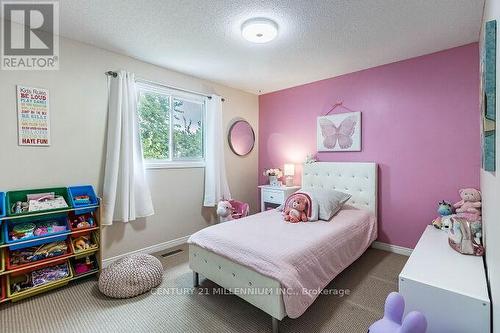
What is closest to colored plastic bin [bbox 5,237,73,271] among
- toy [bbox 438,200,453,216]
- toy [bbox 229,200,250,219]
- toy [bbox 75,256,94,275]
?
toy [bbox 75,256,94,275]

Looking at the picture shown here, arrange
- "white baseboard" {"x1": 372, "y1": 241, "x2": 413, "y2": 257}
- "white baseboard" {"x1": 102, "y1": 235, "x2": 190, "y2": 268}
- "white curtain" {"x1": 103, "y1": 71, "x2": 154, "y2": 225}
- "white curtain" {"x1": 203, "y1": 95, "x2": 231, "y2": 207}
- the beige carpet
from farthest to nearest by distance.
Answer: "white curtain" {"x1": 203, "y1": 95, "x2": 231, "y2": 207} → "white baseboard" {"x1": 372, "y1": 241, "x2": 413, "y2": 257} → "white baseboard" {"x1": 102, "y1": 235, "x2": 190, "y2": 268} → "white curtain" {"x1": 103, "y1": 71, "x2": 154, "y2": 225} → the beige carpet

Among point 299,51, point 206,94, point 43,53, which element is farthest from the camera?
point 206,94

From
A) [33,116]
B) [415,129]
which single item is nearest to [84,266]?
[33,116]

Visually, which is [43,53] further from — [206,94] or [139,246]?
[139,246]

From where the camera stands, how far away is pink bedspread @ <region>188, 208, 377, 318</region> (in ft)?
5.43

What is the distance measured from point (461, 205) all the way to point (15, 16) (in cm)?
448

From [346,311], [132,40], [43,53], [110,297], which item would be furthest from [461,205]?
[43,53]

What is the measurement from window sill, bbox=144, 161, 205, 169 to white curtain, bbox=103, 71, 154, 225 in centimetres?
23

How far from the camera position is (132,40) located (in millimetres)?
2461

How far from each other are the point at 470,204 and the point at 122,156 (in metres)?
3.62

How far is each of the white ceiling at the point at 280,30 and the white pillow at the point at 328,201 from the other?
5.29 feet

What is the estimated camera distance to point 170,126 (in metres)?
3.38

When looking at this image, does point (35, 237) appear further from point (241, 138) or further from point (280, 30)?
point (241, 138)

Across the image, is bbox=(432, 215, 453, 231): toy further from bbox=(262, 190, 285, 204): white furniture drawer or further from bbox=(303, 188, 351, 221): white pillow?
bbox=(262, 190, 285, 204): white furniture drawer
